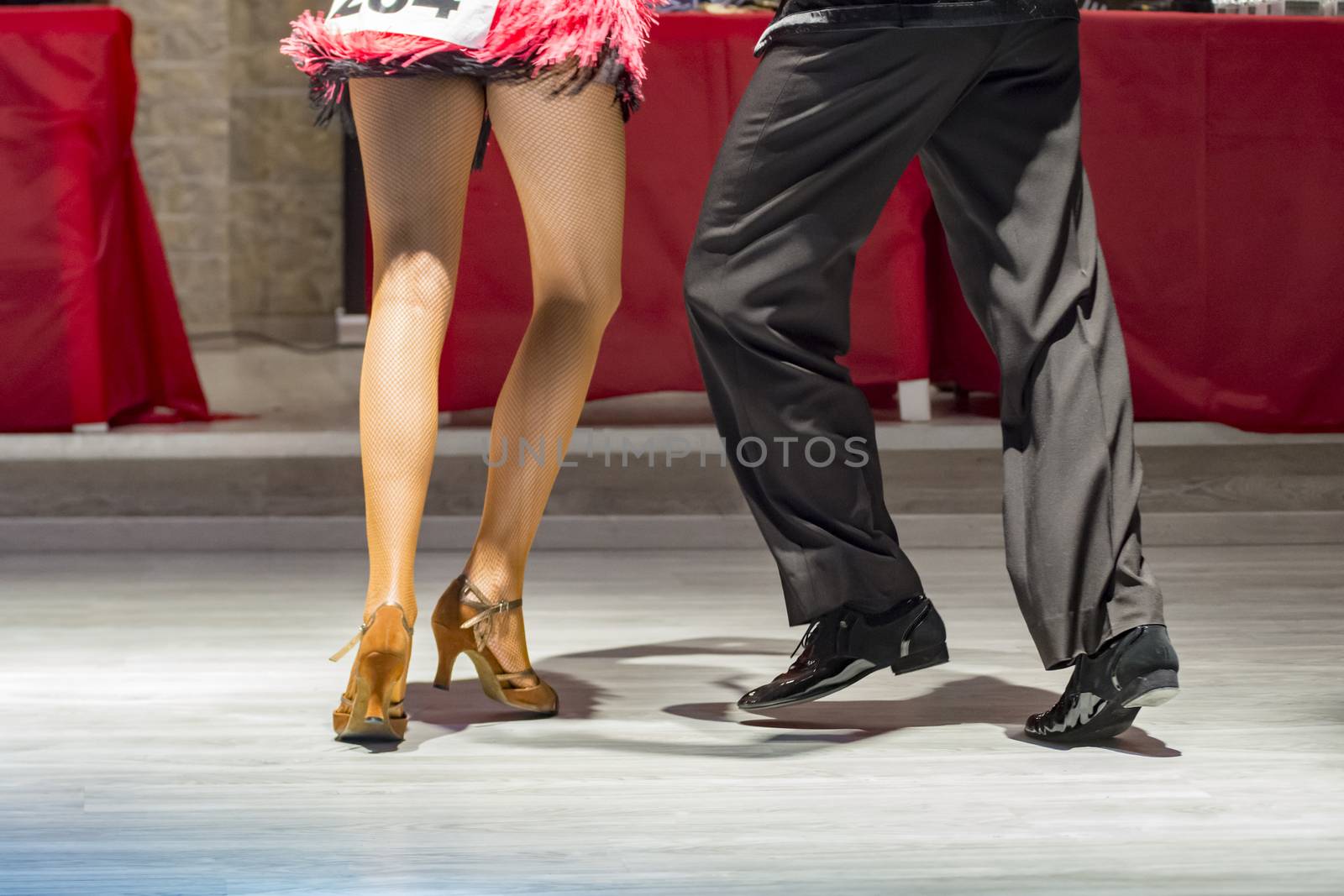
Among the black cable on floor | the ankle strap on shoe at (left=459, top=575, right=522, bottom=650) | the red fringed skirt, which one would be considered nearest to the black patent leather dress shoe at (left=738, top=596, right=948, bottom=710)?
the ankle strap on shoe at (left=459, top=575, right=522, bottom=650)

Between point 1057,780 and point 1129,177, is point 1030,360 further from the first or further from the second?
point 1129,177

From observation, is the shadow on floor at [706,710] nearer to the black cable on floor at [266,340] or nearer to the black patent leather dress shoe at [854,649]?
the black patent leather dress shoe at [854,649]

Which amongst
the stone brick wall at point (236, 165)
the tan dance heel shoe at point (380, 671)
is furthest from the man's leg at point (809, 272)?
the stone brick wall at point (236, 165)

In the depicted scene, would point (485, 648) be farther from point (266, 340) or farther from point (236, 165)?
point (236, 165)

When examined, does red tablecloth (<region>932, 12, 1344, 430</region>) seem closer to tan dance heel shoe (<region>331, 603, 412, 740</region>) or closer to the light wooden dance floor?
the light wooden dance floor

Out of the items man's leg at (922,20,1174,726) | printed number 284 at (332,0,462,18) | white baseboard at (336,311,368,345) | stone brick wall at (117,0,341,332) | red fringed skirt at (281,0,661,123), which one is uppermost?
printed number 284 at (332,0,462,18)

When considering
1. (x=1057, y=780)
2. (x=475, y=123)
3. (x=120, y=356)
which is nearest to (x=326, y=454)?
(x=120, y=356)

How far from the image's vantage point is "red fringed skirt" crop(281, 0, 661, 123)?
1.46 meters

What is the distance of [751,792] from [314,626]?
83cm

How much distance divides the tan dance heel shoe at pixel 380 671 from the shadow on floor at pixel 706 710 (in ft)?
0.17

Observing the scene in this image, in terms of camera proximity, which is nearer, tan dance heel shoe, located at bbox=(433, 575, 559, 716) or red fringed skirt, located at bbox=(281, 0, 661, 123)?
red fringed skirt, located at bbox=(281, 0, 661, 123)

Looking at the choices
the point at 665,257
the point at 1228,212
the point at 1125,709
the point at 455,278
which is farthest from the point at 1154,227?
the point at 455,278

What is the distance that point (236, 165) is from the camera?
6.12 meters

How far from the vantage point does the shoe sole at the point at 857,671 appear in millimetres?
1596
